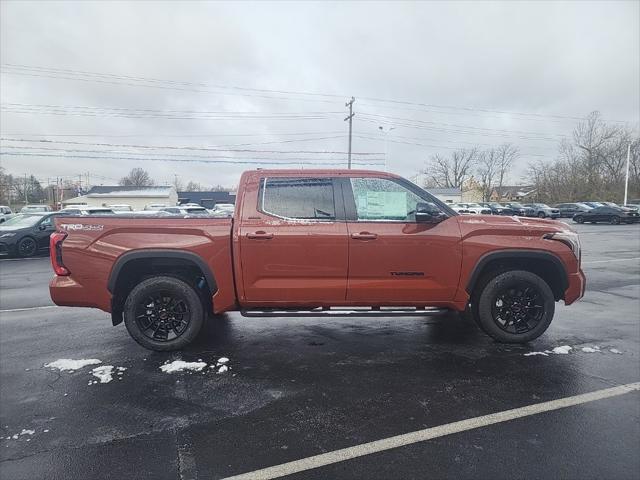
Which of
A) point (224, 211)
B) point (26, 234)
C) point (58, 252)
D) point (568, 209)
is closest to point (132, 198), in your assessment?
point (224, 211)

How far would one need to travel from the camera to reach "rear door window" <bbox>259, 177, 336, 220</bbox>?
4.61 m

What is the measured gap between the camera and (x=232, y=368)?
432 centimetres

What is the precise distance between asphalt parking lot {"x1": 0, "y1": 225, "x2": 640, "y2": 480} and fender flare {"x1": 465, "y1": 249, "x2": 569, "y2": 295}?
2.67ft

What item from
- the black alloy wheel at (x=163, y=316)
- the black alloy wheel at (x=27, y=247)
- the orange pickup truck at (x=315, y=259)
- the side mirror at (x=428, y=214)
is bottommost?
the black alloy wheel at (x=27, y=247)

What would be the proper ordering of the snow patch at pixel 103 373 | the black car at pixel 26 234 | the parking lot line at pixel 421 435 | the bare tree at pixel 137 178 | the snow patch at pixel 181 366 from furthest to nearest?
the bare tree at pixel 137 178, the black car at pixel 26 234, the snow patch at pixel 181 366, the snow patch at pixel 103 373, the parking lot line at pixel 421 435

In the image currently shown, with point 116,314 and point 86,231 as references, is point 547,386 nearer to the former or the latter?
point 116,314

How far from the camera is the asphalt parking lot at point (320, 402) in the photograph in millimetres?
2730

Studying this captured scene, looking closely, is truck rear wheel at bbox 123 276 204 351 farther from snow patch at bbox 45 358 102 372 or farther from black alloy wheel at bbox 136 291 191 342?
snow patch at bbox 45 358 102 372

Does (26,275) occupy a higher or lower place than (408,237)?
lower

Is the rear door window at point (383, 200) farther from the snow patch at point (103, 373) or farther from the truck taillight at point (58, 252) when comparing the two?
the truck taillight at point (58, 252)

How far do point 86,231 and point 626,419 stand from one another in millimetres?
5180

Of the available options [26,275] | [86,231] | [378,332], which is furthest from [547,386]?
[26,275]

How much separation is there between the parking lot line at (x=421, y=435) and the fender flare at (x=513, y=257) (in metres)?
1.33

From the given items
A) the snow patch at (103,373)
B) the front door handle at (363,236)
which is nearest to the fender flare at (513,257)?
the front door handle at (363,236)
